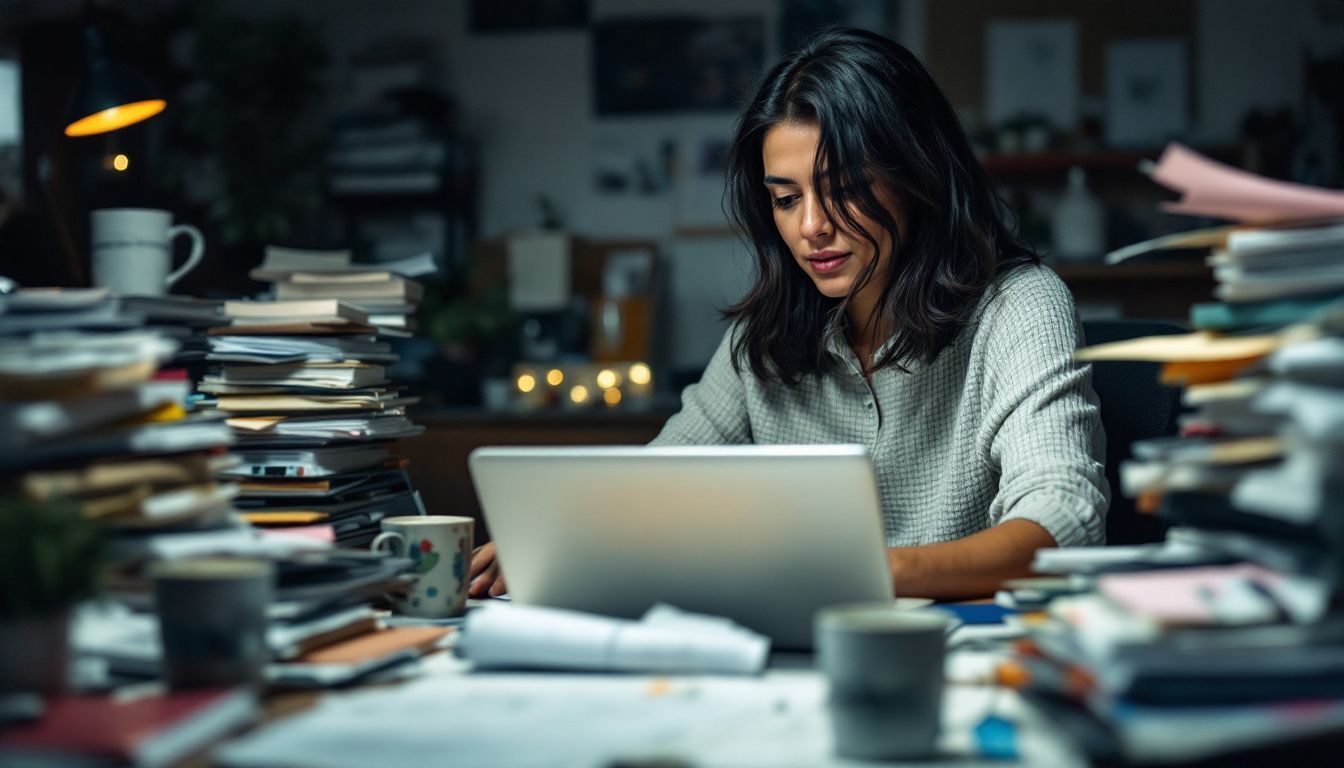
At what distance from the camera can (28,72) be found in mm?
3010

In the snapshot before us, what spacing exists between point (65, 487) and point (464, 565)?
40 cm

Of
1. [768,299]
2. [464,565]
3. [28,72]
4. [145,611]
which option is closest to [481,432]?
[28,72]

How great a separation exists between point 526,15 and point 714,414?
2.57 metres

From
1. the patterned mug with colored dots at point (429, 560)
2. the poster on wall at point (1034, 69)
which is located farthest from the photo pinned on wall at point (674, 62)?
the patterned mug with colored dots at point (429, 560)

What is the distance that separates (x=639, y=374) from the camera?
3494 millimetres

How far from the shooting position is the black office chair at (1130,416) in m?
1.52

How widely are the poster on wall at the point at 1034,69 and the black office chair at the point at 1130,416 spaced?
7.43 feet

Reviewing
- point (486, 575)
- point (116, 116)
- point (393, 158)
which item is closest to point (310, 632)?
point (486, 575)

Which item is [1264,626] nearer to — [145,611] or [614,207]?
[145,611]

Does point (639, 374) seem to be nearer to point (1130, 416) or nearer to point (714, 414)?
point (714, 414)

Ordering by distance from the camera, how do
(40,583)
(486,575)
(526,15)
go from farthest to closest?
(526,15), (486,575), (40,583)

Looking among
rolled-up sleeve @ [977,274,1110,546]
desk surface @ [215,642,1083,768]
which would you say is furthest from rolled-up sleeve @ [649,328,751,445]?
desk surface @ [215,642,1083,768]

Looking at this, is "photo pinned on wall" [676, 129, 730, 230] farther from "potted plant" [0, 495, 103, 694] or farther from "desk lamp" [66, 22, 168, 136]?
"potted plant" [0, 495, 103, 694]

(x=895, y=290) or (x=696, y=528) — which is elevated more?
(x=895, y=290)
